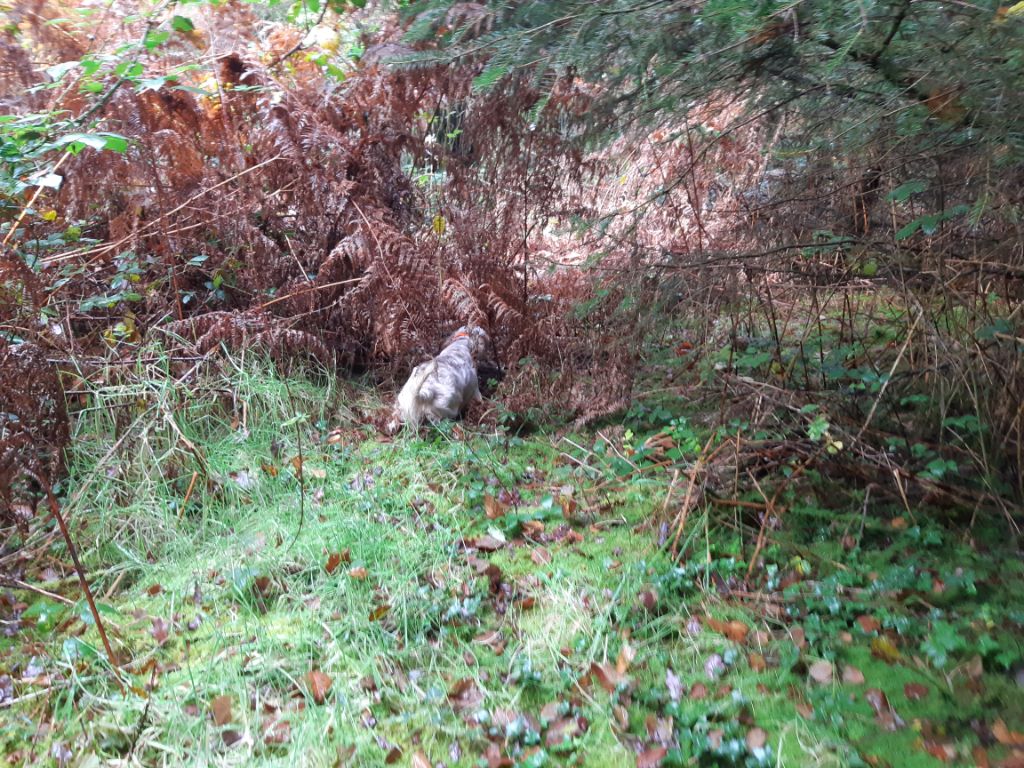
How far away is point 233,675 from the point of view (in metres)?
2.57

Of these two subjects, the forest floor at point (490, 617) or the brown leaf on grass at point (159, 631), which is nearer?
the forest floor at point (490, 617)

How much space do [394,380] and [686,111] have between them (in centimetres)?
298

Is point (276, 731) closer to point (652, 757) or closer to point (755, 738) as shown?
point (652, 757)

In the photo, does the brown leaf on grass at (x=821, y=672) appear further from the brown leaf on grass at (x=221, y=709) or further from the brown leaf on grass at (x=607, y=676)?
the brown leaf on grass at (x=221, y=709)

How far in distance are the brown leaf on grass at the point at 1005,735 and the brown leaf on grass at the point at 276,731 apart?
2.25 meters

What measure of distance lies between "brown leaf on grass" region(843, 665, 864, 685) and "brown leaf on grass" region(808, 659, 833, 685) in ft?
0.16

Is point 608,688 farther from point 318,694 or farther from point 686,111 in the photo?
point 686,111

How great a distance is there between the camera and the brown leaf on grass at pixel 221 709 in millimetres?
2398

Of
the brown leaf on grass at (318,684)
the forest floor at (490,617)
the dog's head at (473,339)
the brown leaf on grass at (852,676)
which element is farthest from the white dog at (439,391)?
the brown leaf on grass at (852,676)

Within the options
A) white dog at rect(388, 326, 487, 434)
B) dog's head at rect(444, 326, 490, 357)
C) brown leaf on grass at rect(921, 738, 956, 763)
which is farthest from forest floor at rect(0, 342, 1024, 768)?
dog's head at rect(444, 326, 490, 357)

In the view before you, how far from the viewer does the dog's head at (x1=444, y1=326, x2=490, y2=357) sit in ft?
16.9

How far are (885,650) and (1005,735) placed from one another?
42 centimetres

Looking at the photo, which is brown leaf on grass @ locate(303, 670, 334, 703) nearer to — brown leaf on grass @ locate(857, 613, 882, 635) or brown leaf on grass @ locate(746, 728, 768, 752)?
brown leaf on grass @ locate(746, 728, 768, 752)

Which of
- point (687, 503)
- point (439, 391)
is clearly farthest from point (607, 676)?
point (439, 391)
